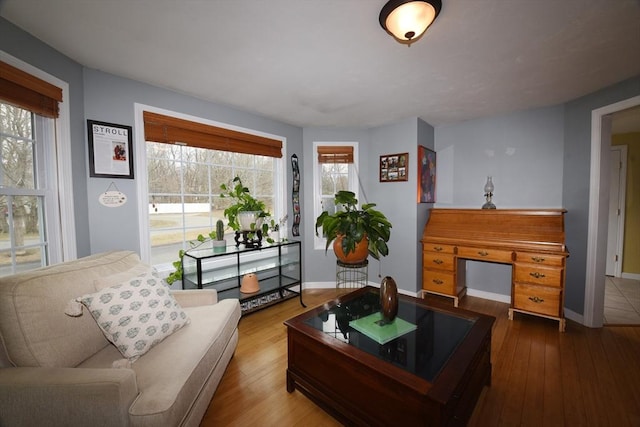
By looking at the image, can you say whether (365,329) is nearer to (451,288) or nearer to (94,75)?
(451,288)

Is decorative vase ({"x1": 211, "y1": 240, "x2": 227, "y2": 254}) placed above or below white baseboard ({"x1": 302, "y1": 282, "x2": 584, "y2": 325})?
above

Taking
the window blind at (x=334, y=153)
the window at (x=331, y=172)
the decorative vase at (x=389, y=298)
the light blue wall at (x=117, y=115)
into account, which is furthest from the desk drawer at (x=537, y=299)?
the light blue wall at (x=117, y=115)

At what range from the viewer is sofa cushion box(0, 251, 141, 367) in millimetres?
1056

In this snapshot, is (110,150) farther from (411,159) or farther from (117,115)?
(411,159)

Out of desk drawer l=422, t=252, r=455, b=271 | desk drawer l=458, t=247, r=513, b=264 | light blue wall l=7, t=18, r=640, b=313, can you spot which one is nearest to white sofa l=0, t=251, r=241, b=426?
light blue wall l=7, t=18, r=640, b=313

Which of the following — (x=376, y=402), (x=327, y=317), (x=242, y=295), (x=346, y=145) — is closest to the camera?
(x=376, y=402)

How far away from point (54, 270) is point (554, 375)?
3222 mm

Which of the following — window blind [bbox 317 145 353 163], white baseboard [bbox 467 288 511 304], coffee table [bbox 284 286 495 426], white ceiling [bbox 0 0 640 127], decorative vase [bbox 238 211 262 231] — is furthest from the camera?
window blind [bbox 317 145 353 163]

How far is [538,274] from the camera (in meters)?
2.46

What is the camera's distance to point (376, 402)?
1.21 metres

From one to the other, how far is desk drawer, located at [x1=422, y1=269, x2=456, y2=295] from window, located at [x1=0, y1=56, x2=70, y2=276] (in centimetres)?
342

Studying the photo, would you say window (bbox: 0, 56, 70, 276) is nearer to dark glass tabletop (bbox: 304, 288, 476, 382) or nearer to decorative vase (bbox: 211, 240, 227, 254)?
decorative vase (bbox: 211, 240, 227, 254)

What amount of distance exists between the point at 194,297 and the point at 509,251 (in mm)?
3000

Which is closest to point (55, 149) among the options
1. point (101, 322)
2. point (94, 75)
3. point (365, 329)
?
point (94, 75)
